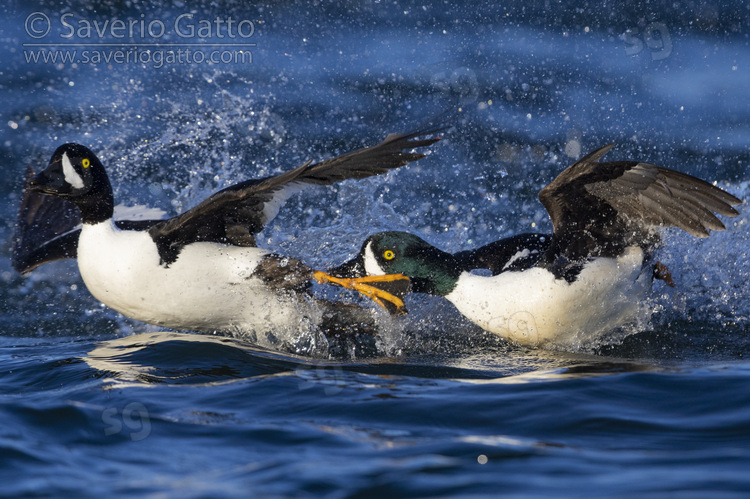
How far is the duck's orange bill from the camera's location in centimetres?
512

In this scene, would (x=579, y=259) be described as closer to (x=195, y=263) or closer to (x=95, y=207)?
(x=195, y=263)

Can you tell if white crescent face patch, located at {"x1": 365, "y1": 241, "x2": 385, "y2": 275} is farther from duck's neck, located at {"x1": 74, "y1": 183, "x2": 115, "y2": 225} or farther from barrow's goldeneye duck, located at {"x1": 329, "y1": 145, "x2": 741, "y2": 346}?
duck's neck, located at {"x1": 74, "y1": 183, "x2": 115, "y2": 225}

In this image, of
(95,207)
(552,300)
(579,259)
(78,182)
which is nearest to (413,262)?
(552,300)

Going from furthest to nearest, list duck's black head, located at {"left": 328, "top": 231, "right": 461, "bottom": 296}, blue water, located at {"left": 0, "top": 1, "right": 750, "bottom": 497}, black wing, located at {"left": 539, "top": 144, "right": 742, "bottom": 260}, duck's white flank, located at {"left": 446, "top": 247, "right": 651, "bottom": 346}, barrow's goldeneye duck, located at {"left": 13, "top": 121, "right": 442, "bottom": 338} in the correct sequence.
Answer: duck's black head, located at {"left": 328, "top": 231, "right": 461, "bottom": 296}
barrow's goldeneye duck, located at {"left": 13, "top": 121, "right": 442, "bottom": 338}
duck's white flank, located at {"left": 446, "top": 247, "right": 651, "bottom": 346}
black wing, located at {"left": 539, "top": 144, "right": 742, "bottom": 260}
blue water, located at {"left": 0, "top": 1, "right": 750, "bottom": 497}

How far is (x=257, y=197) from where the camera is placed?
520cm

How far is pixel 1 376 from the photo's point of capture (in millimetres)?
4336

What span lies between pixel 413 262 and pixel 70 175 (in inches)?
91.3

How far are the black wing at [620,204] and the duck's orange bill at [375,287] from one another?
1.01 metres

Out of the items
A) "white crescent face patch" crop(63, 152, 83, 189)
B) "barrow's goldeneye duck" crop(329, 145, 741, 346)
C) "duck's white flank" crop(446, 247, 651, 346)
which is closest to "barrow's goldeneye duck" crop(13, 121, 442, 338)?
"white crescent face patch" crop(63, 152, 83, 189)

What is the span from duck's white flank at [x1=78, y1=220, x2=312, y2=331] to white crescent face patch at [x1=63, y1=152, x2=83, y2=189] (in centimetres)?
29

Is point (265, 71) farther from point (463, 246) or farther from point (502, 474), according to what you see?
point (502, 474)

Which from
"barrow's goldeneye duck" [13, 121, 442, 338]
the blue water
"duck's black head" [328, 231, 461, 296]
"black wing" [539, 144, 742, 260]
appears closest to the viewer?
the blue water

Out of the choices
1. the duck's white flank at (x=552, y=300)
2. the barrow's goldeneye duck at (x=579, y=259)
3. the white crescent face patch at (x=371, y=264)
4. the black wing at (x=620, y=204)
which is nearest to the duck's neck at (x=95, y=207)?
the barrow's goldeneye duck at (x=579, y=259)

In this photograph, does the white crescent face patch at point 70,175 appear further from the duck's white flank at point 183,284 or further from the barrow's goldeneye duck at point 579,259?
the barrow's goldeneye duck at point 579,259
